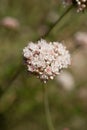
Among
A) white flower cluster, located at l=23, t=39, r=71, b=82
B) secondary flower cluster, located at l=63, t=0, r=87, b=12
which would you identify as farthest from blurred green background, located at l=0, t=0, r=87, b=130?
white flower cluster, located at l=23, t=39, r=71, b=82

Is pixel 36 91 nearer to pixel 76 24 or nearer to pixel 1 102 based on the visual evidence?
pixel 1 102

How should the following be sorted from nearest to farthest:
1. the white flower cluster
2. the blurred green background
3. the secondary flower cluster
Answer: the white flower cluster
the secondary flower cluster
the blurred green background

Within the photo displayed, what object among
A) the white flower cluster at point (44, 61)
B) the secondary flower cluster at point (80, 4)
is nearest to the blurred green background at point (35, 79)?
the secondary flower cluster at point (80, 4)

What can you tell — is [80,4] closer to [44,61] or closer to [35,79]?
[44,61]

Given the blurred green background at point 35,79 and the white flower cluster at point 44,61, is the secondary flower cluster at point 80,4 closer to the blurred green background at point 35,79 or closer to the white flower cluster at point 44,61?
the white flower cluster at point 44,61

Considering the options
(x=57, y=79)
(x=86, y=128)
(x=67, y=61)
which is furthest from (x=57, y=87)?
(x=67, y=61)

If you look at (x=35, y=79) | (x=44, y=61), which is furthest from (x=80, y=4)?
(x=35, y=79)

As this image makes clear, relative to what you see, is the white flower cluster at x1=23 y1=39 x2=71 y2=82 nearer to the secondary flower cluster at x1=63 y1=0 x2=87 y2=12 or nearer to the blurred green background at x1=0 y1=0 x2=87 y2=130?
the secondary flower cluster at x1=63 y1=0 x2=87 y2=12
